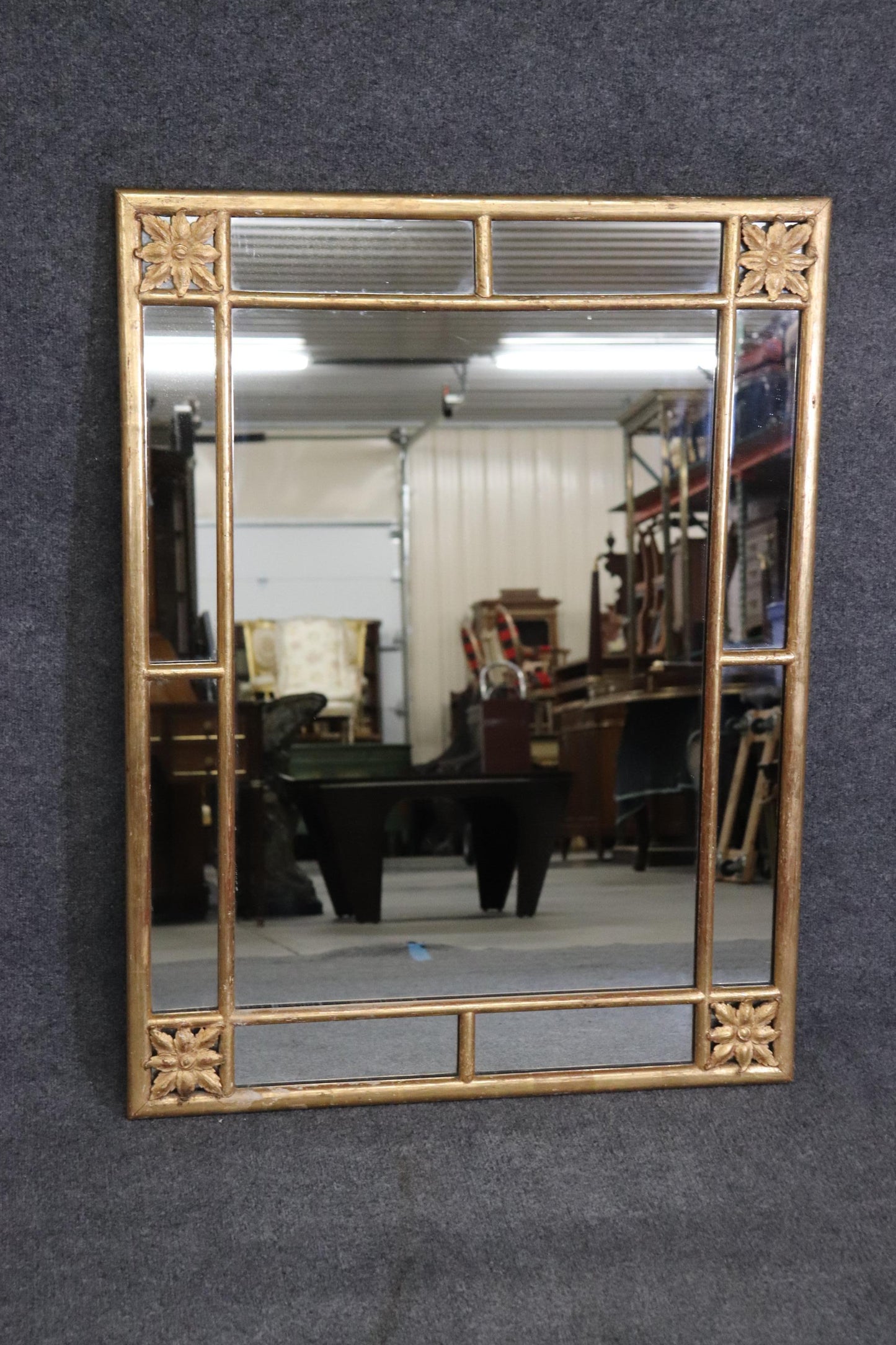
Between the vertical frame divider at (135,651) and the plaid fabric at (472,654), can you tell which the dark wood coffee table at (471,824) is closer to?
the vertical frame divider at (135,651)

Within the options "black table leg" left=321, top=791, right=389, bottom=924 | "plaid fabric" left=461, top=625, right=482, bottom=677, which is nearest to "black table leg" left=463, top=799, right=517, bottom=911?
"black table leg" left=321, top=791, right=389, bottom=924

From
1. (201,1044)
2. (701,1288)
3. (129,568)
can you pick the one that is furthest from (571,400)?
(701,1288)

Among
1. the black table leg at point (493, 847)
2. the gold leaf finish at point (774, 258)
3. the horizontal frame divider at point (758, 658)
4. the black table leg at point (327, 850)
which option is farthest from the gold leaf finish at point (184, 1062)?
the gold leaf finish at point (774, 258)

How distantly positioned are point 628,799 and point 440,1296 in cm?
54

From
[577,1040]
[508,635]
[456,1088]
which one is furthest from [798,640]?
[508,635]

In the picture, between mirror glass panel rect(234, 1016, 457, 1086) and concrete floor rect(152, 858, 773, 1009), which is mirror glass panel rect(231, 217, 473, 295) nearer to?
concrete floor rect(152, 858, 773, 1009)

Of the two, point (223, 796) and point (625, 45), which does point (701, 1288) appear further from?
point (625, 45)

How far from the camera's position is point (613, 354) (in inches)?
49.3

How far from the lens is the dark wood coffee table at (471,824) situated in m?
1.27

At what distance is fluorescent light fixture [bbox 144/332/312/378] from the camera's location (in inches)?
44.2

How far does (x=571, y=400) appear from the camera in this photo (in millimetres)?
1700

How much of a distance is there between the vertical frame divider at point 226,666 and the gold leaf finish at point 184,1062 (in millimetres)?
12

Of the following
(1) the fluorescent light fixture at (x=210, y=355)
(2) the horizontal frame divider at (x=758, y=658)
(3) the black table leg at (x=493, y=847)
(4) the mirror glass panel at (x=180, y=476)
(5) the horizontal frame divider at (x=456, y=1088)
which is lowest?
(5) the horizontal frame divider at (x=456, y=1088)

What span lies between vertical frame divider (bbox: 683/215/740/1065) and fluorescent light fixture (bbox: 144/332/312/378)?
435 millimetres
